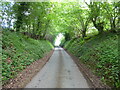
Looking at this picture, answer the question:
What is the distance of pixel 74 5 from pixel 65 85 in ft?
37.1

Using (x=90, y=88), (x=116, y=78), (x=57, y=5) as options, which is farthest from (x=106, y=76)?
(x=57, y=5)

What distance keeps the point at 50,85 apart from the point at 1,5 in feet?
27.7

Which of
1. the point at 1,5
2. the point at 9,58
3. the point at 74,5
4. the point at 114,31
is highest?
the point at 74,5

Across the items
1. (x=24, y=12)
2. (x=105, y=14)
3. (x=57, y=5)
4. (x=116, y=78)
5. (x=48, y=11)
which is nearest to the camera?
(x=116, y=78)

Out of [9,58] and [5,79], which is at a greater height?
[9,58]

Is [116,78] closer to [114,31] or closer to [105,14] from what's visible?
[105,14]

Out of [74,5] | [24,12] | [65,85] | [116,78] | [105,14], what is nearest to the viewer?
[116,78]

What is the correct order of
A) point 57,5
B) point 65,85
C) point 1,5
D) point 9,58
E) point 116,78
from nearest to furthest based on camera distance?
point 116,78 < point 65,85 < point 9,58 < point 1,5 < point 57,5

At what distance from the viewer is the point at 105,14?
379 inches

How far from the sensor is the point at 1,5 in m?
8.84

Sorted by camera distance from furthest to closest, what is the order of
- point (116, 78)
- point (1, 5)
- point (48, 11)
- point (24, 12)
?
point (48, 11)
point (24, 12)
point (1, 5)
point (116, 78)

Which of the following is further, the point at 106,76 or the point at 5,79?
the point at 106,76

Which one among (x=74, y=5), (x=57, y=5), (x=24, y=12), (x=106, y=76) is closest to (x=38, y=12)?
(x=24, y=12)

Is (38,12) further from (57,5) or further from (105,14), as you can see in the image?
(105,14)
